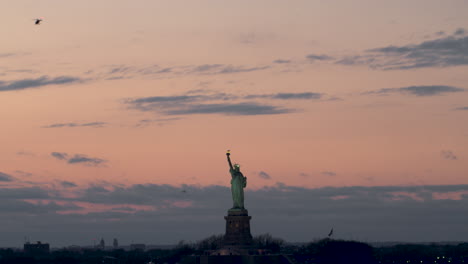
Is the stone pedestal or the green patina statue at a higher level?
the green patina statue

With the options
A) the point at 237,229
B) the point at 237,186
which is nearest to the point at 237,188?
the point at 237,186

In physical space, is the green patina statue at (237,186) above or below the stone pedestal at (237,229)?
above

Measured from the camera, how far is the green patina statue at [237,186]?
121 metres

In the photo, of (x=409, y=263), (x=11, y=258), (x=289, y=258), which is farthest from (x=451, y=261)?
(x=11, y=258)

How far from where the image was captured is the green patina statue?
121 metres

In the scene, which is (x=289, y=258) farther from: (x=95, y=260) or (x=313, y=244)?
(x=95, y=260)

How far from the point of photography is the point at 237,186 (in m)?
120

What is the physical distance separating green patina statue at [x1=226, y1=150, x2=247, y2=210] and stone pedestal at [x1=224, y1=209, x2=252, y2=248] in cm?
110

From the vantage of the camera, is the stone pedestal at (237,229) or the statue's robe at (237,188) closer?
the stone pedestal at (237,229)

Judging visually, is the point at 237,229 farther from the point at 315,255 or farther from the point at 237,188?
the point at 315,255

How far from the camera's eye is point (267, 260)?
116125mm

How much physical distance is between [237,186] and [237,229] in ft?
16.7

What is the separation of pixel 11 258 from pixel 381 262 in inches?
2537

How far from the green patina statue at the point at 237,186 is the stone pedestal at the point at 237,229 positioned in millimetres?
1097
